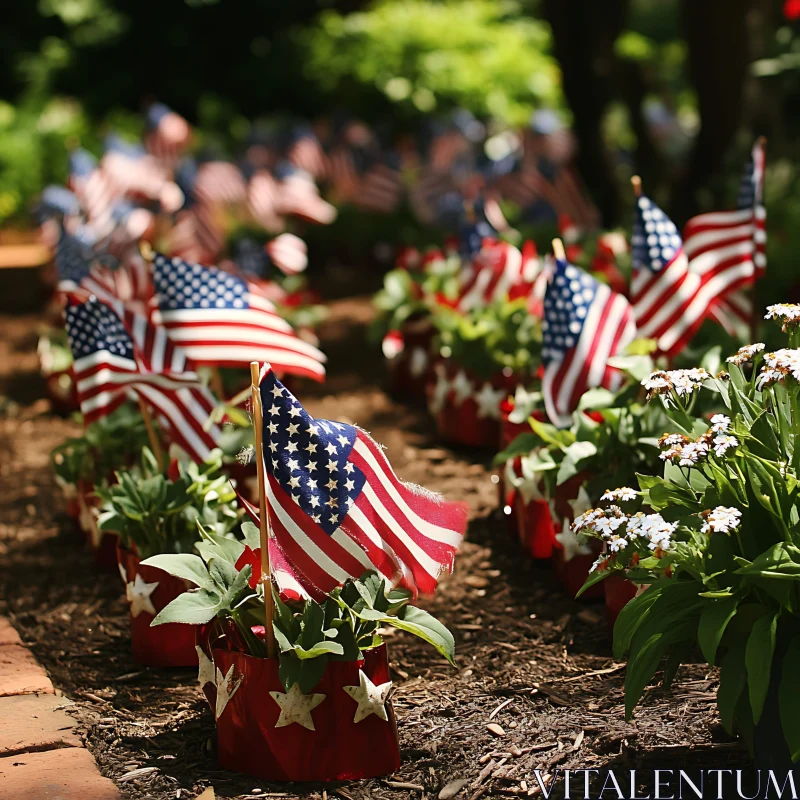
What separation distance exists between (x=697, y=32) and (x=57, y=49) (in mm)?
17924

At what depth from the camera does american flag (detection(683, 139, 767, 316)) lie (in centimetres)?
586

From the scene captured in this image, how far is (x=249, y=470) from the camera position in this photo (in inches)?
216

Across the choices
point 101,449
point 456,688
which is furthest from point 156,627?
point 101,449

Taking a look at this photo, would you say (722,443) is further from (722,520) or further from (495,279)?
(495,279)

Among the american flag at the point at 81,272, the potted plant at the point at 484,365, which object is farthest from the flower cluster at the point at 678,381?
Answer: the american flag at the point at 81,272

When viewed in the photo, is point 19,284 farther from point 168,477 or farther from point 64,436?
point 168,477

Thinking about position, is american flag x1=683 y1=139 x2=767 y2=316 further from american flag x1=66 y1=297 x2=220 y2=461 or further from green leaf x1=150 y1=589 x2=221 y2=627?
green leaf x1=150 y1=589 x2=221 y2=627

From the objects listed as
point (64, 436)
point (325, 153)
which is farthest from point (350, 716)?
point (325, 153)

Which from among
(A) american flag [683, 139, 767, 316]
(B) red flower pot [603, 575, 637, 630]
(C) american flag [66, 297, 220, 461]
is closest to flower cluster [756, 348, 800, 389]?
(B) red flower pot [603, 575, 637, 630]

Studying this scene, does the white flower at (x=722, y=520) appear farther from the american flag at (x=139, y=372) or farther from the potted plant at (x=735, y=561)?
the american flag at (x=139, y=372)

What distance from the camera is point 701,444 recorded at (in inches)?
126

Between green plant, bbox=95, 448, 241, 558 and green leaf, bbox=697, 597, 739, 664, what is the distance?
206cm

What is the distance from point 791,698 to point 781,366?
82cm

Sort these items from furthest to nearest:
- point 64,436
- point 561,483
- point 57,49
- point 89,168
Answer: point 57,49, point 89,168, point 64,436, point 561,483
